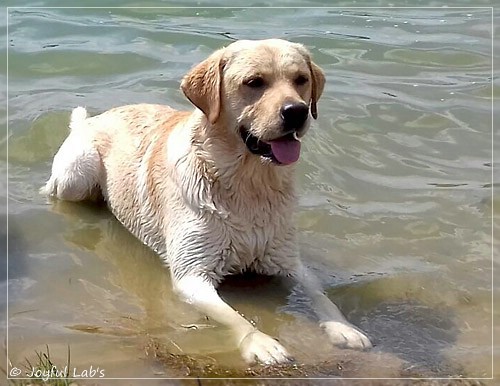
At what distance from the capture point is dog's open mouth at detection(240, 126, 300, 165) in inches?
188

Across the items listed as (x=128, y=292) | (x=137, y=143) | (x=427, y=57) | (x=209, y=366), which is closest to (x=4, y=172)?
(x=137, y=143)

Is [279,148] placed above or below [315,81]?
below

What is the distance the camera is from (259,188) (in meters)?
5.04

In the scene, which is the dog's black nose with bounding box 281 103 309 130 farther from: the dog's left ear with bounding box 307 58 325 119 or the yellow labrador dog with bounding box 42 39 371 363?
the dog's left ear with bounding box 307 58 325 119

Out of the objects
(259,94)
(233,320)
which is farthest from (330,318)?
(259,94)

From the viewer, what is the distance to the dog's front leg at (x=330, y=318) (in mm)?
4344

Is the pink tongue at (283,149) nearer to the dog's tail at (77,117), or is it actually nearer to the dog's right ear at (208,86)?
the dog's right ear at (208,86)

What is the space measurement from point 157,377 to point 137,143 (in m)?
2.25

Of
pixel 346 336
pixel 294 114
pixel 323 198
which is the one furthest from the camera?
pixel 323 198

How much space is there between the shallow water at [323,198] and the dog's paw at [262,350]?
0.24ft

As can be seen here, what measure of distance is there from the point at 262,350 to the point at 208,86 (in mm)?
1537

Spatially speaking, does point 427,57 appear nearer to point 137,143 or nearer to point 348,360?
point 137,143

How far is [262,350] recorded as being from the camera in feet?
13.7

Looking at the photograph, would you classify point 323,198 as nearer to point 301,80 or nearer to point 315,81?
point 315,81
